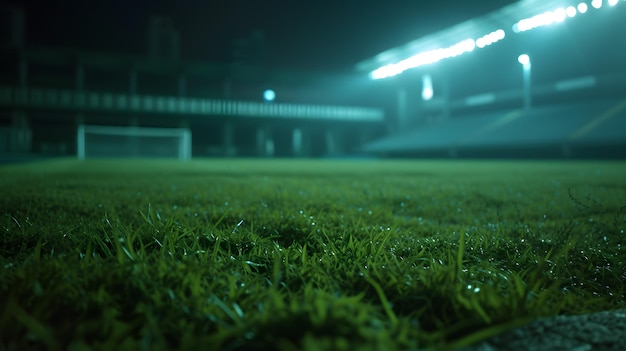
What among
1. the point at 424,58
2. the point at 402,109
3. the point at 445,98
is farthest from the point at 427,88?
the point at 424,58

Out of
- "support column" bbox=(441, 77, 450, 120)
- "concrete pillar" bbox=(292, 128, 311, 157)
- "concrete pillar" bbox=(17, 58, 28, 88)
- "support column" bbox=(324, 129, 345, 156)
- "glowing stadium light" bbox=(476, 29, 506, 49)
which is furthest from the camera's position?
"support column" bbox=(324, 129, 345, 156)

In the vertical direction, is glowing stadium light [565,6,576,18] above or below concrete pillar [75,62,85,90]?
above

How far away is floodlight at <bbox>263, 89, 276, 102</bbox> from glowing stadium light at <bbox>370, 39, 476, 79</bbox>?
9.48 m

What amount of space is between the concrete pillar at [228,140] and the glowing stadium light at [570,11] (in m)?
27.5

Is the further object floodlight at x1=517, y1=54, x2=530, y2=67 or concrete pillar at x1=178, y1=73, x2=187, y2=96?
concrete pillar at x1=178, y1=73, x2=187, y2=96

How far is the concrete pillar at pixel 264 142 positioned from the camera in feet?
143

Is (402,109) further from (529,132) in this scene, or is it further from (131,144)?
(131,144)

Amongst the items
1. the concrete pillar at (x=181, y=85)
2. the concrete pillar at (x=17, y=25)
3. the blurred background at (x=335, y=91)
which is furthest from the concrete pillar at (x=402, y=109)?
the concrete pillar at (x=17, y=25)

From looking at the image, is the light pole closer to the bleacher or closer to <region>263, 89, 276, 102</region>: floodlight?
the bleacher

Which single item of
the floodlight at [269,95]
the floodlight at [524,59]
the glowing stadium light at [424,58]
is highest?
the glowing stadium light at [424,58]

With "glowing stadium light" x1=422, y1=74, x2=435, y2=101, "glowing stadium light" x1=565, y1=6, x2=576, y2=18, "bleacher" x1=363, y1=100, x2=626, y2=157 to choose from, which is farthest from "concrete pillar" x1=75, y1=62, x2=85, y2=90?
"glowing stadium light" x1=565, y1=6, x2=576, y2=18

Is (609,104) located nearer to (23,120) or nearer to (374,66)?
(374,66)

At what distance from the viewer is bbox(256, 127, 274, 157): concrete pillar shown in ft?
143

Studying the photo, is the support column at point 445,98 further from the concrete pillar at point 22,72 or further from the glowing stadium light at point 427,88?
the concrete pillar at point 22,72
